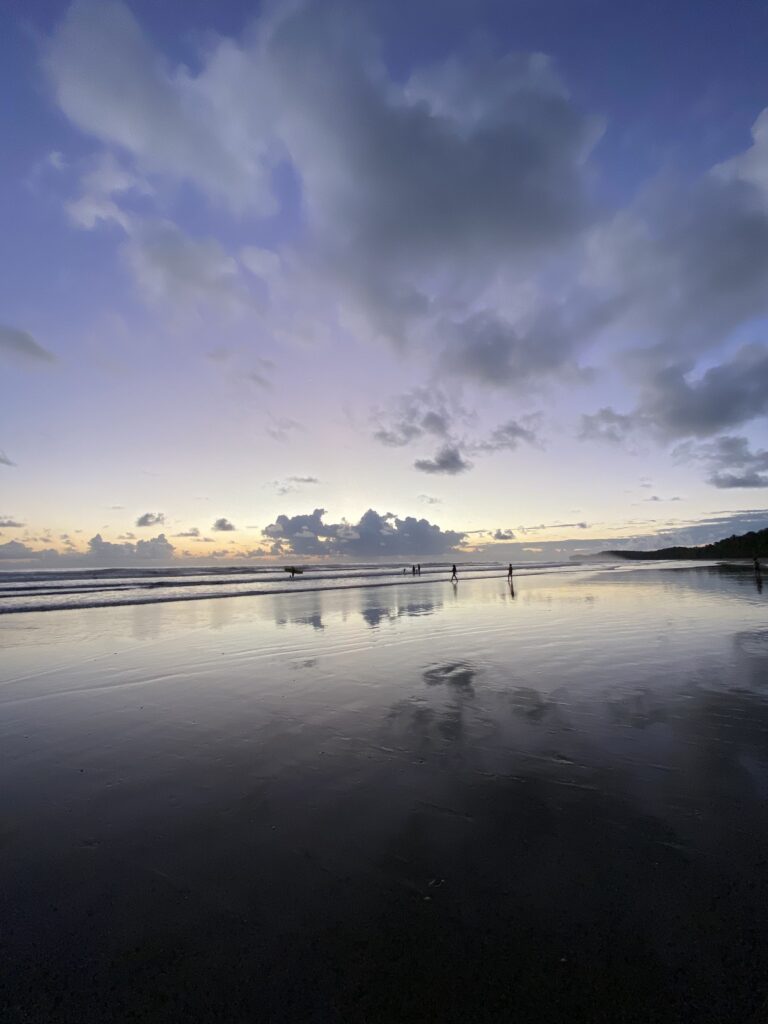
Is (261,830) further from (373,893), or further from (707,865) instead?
(707,865)

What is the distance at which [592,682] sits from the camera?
9.20 metres

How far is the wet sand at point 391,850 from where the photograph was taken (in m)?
2.82

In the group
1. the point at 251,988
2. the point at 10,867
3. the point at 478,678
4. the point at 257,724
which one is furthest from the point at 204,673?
the point at 251,988

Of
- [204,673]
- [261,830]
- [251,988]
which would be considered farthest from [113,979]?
[204,673]

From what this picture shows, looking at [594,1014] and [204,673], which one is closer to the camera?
[594,1014]

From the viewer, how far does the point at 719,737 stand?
251 inches

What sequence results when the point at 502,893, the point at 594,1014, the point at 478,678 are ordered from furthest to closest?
the point at 478,678
the point at 502,893
the point at 594,1014

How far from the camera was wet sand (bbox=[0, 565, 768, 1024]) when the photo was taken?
282 centimetres

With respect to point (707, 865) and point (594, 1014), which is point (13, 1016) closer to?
point (594, 1014)

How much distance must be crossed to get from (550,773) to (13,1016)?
4.88 metres

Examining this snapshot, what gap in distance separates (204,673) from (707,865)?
9943 millimetres

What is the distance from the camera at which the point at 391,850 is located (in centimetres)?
414

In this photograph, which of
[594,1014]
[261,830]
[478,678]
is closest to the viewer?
[594,1014]

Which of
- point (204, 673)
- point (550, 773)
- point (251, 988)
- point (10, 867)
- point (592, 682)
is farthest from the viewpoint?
point (204, 673)
